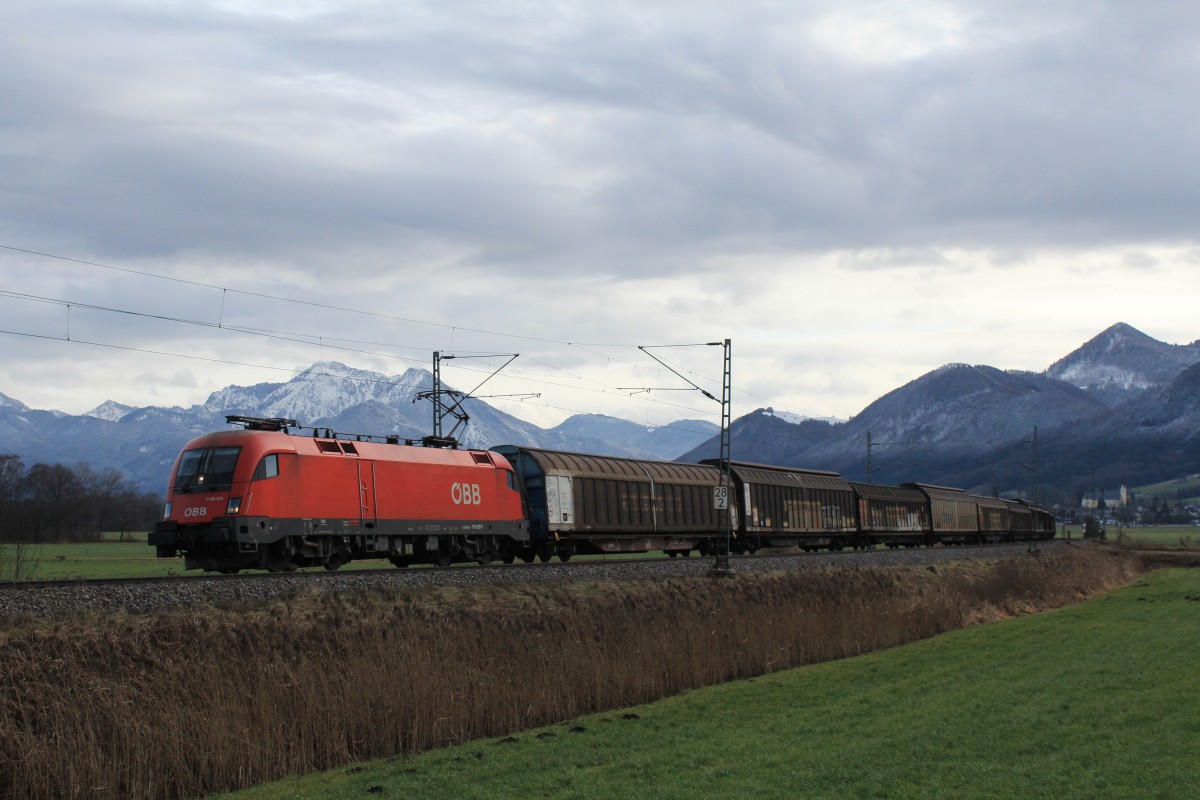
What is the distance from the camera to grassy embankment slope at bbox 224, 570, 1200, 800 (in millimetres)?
14789

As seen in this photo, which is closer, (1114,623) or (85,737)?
(85,737)

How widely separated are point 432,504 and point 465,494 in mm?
1653

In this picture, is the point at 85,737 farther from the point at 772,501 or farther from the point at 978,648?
the point at 772,501

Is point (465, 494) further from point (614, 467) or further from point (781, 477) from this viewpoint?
point (781, 477)

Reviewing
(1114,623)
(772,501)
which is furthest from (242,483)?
(772,501)

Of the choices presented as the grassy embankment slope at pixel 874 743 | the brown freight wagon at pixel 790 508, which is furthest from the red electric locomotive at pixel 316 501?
the brown freight wagon at pixel 790 508

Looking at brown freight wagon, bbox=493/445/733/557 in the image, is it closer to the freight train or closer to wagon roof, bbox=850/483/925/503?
the freight train

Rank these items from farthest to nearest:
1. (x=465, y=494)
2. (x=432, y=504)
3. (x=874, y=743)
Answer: (x=465, y=494) → (x=432, y=504) → (x=874, y=743)

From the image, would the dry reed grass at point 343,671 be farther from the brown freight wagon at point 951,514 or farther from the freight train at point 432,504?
the brown freight wagon at point 951,514

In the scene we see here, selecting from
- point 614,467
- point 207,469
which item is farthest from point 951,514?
point 207,469

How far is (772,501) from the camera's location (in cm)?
5591

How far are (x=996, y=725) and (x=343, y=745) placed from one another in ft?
36.1

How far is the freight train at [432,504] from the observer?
2939 centimetres

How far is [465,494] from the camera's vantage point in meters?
36.3
